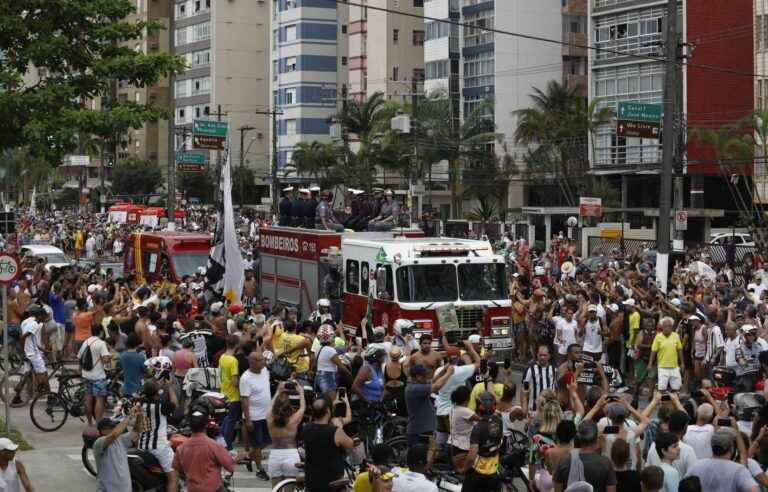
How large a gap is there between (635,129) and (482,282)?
27.2ft

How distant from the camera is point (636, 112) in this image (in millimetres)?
28172

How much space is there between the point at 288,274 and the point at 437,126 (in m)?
42.3

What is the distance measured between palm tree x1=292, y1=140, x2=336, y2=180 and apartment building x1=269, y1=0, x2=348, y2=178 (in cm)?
859

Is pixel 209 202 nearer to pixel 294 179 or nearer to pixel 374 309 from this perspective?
pixel 294 179

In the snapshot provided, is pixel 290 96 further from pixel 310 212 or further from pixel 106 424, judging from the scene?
pixel 106 424

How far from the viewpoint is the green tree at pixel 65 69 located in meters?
18.5

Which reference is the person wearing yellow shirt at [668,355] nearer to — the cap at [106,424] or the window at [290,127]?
the cap at [106,424]

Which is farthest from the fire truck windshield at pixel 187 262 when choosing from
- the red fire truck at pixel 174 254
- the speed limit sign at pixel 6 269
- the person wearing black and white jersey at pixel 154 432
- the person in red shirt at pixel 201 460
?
the person in red shirt at pixel 201 460

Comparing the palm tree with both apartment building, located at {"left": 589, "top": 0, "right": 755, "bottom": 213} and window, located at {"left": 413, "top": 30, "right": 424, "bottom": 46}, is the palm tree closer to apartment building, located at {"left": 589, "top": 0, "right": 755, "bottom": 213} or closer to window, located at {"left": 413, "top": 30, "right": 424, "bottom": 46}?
window, located at {"left": 413, "top": 30, "right": 424, "bottom": 46}

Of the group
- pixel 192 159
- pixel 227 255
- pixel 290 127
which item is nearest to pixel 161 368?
pixel 227 255

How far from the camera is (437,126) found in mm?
67562

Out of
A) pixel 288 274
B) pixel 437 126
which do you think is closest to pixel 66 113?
pixel 288 274

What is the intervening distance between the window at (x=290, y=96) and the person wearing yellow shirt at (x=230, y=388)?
262ft

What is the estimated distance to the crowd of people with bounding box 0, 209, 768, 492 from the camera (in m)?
10.7
